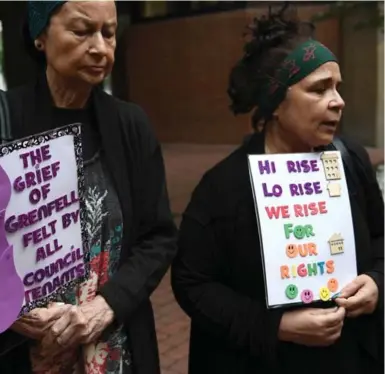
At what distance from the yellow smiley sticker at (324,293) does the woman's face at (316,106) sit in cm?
44

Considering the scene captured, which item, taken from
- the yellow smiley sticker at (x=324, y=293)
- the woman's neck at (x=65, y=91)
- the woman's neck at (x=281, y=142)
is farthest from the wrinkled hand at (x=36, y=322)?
the woman's neck at (x=281, y=142)

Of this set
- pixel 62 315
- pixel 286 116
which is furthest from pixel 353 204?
pixel 62 315

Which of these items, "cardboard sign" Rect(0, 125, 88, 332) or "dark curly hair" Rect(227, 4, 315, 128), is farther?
"dark curly hair" Rect(227, 4, 315, 128)

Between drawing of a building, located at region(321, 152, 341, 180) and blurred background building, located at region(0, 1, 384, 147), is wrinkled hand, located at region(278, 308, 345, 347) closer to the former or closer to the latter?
drawing of a building, located at region(321, 152, 341, 180)

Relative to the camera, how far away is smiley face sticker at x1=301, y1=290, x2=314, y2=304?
2037mm

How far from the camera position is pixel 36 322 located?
5.60ft

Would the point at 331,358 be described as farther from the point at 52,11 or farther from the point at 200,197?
the point at 52,11

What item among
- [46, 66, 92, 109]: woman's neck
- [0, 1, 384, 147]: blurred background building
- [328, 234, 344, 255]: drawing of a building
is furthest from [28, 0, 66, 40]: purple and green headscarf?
[0, 1, 384, 147]: blurred background building

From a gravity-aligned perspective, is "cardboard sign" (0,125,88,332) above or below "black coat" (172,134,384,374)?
above

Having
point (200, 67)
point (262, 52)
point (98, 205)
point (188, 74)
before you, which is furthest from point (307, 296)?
point (188, 74)

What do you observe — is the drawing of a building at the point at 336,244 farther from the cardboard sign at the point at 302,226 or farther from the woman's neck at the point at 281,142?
the woman's neck at the point at 281,142

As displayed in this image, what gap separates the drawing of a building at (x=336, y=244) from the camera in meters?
2.08

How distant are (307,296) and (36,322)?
80cm

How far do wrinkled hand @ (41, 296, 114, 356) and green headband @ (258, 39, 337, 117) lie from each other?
0.82 m
